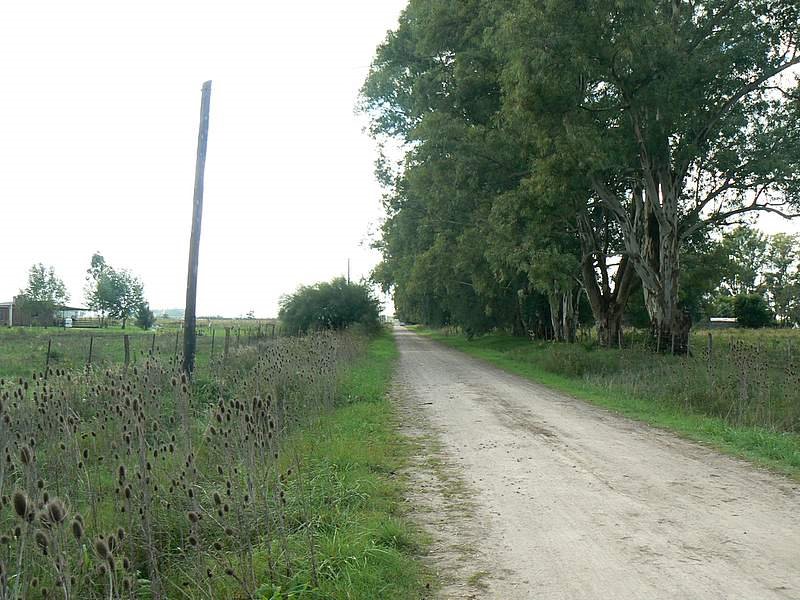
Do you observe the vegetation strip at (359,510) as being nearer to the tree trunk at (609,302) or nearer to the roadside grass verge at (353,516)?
the roadside grass verge at (353,516)

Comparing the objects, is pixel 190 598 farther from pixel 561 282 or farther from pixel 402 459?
pixel 561 282

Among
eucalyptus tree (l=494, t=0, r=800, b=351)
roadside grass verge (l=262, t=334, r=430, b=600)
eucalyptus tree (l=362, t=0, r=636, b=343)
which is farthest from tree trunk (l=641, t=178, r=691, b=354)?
roadside grass verge (l=262, t=334, r=430, b=600)

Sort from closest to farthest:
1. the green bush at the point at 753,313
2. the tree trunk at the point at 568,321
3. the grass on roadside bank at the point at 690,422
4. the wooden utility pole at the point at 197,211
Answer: the grass on roadside bank at the point at 690,422 < the wooden utility pole at the point at 197,211 < the tree trunk at the point at 568,321 < the green bush at the point at 753,313

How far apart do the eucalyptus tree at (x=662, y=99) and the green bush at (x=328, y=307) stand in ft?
91.6

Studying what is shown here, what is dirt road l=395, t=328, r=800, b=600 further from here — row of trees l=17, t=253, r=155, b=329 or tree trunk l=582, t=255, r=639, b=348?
row of trees l=17, t=253, r=155, b=329

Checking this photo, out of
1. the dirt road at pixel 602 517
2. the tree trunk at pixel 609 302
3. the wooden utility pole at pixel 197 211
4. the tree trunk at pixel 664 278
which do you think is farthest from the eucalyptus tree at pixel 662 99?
the dirt road at pixel 602 517

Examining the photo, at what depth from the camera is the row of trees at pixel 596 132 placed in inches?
749

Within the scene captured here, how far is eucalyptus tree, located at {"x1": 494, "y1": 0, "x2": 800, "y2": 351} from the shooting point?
18.6 metres

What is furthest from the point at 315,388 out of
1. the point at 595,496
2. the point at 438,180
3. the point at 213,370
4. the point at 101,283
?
the point at 101,283

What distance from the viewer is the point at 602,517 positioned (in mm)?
6598

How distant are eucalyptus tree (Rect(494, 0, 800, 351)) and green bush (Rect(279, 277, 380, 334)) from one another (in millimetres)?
27925

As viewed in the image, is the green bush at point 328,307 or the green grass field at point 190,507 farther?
the green bush at point 328,307

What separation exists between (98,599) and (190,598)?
0.63 meters

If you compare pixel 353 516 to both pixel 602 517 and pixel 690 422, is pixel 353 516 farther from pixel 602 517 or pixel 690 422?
pixel 690 422
